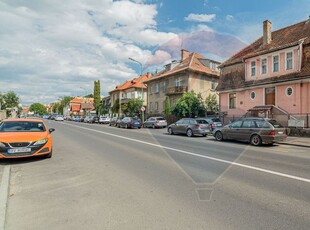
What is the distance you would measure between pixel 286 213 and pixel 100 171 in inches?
188

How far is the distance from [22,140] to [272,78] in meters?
21.1

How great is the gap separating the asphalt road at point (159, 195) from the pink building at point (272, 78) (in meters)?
14.1

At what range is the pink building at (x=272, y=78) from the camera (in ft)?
63.2

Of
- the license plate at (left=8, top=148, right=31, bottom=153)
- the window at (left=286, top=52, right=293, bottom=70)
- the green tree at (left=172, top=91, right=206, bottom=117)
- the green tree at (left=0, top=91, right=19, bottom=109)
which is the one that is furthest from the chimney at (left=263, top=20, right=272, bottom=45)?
the green tree at (left=0, top=91, right=19, bottom=109)

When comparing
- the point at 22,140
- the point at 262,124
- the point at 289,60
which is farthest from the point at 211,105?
the point at 22,140

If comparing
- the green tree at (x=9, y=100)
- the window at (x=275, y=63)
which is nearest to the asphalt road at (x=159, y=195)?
the window at (x=275, y=63)

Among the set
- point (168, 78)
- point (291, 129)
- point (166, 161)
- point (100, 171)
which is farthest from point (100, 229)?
point (168, 78)

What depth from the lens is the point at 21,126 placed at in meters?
9.02

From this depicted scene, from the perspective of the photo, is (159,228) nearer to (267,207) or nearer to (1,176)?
(267,207)

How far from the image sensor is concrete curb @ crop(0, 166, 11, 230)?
3.76 metres

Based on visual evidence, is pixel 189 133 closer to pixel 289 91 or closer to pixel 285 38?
pixel 289 91

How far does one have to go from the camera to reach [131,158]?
8734 mm

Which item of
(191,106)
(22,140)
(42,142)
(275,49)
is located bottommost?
(42,142)

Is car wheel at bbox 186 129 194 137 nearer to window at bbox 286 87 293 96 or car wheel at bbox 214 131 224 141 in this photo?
car wheel at bbox 214 131 224 141
